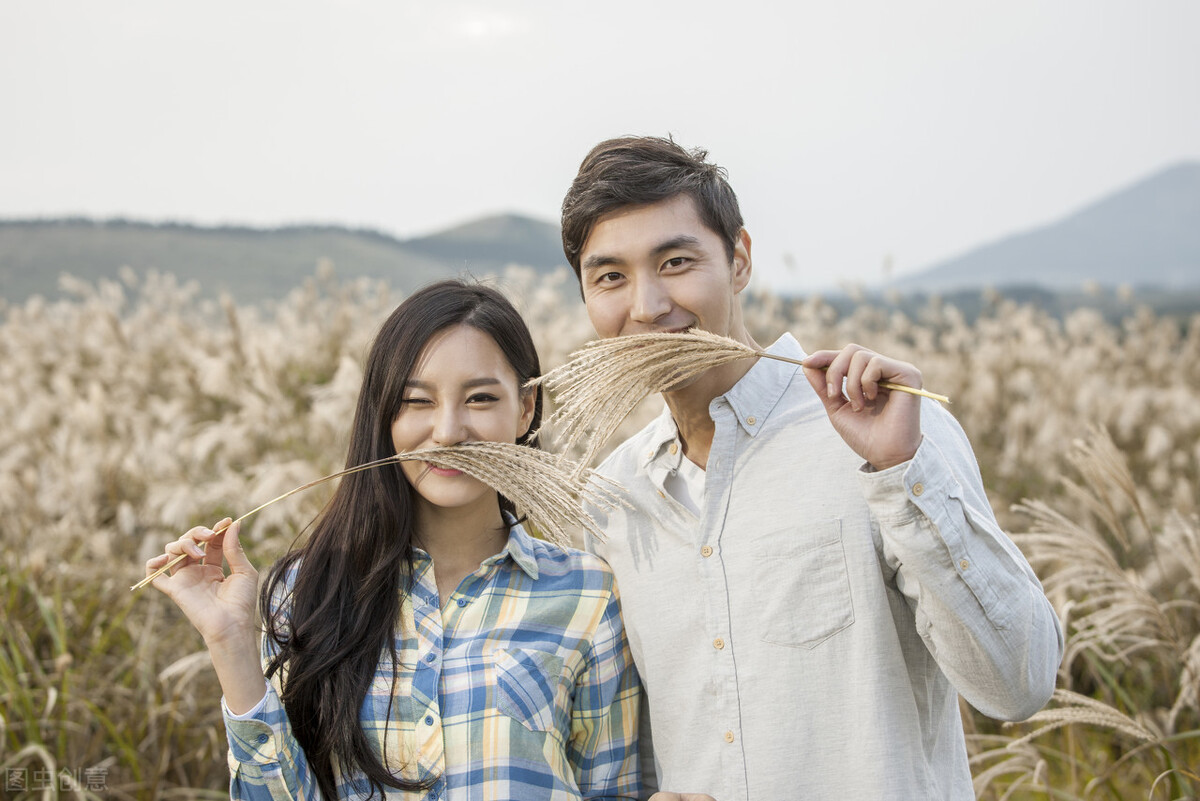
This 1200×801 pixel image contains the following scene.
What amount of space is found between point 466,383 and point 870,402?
3.39ft

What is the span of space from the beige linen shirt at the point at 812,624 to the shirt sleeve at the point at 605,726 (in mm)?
68

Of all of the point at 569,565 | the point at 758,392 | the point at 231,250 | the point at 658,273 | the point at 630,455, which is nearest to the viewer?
the point at 658,273

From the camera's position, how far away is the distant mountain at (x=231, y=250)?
14359 mm

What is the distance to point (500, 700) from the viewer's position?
2244 millimetres

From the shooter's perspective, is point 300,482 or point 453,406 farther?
point 300,482

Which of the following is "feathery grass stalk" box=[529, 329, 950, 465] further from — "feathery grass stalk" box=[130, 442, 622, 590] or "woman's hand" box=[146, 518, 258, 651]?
"woman's hand" box=[146, 518, 258, 651]

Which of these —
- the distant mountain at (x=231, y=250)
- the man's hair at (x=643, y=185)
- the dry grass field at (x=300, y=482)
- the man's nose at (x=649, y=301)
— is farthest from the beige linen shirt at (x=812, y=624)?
the distant mountain at (x=231, y=250)

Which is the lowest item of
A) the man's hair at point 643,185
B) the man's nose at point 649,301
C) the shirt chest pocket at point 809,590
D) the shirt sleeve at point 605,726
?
the shirt sleeve at point 605,726

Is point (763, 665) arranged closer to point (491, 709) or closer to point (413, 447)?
point (491, 709)

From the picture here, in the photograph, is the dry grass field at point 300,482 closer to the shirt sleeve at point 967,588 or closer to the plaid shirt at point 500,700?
the shirt sleeve at point 967,588

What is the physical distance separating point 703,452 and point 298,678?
121 cm

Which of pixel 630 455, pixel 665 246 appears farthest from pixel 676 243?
pixel 630 455

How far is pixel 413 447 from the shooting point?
2.38m

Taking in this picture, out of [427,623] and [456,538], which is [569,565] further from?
[427,623]
